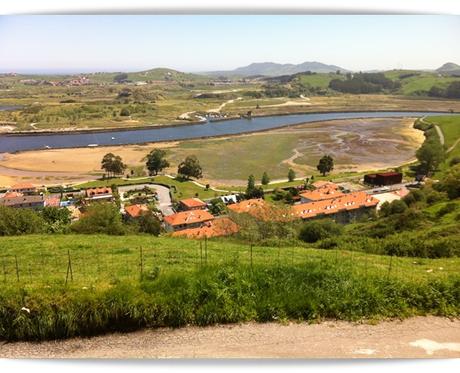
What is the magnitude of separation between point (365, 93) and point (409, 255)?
216 feet

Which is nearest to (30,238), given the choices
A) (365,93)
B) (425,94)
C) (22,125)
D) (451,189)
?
(451,189)

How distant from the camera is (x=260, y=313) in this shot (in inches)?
103

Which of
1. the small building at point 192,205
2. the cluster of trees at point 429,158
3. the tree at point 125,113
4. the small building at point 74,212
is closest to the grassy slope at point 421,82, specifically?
the tree at point 125,113

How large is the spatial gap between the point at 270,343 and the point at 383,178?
1768cm

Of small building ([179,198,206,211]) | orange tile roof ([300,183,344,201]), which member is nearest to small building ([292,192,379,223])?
orange tile roof ([300,183,344,201])

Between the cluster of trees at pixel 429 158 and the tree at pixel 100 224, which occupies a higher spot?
the tree at pixel 100 224

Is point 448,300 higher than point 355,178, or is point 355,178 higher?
point 448,300

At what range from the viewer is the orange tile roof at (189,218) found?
40.5 ft

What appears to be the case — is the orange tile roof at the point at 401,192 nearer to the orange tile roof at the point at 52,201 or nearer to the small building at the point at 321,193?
the small building at the point at 321,193

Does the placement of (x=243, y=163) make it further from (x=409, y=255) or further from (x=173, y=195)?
(x=409, y=255)

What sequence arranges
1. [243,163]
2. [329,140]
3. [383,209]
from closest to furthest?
[383,209] < [243,163] < [329,140]

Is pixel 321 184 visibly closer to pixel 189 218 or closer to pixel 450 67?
pixel 189 218

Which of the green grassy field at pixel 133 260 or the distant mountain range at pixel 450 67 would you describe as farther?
the distant mountain range at pixel 450 67

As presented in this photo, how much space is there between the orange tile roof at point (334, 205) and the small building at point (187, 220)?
2.80 m
